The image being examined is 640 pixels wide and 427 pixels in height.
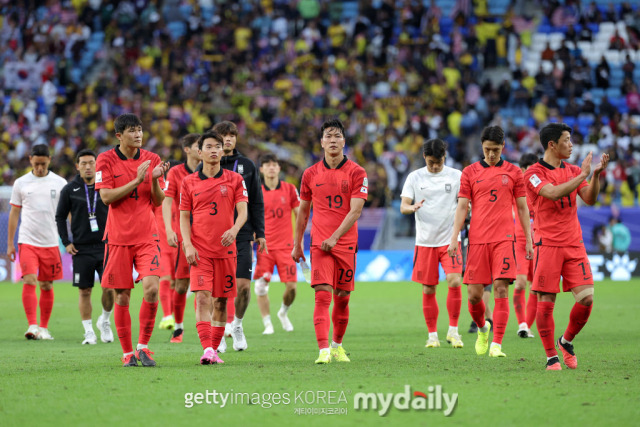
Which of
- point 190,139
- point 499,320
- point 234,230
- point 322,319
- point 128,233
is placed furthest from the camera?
point 190,139

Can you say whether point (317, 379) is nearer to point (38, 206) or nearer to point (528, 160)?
point (528, 160)

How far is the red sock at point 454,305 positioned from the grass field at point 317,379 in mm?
378

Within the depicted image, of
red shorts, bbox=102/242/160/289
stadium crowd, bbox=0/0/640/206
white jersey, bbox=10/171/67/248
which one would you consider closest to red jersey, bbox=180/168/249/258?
red shorts, bbox=102/242/160/289

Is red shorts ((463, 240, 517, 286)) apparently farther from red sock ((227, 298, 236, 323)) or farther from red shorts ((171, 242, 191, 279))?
red shorts ((171, 242, 191, 279))

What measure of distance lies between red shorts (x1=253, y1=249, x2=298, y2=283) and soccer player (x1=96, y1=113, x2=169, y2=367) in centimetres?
446

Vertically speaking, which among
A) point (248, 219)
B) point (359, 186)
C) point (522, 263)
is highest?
point (359, 186)

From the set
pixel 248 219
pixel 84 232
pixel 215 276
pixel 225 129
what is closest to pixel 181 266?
pixel 248 219

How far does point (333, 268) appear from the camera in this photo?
9305 mm

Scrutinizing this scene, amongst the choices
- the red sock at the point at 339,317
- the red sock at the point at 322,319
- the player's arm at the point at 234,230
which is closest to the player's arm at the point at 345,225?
the red sock at the point at 322,319

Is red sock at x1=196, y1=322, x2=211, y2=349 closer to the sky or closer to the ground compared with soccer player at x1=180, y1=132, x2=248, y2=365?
closer to the ground

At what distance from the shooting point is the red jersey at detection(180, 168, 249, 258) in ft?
30.2

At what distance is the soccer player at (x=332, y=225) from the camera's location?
9.19m

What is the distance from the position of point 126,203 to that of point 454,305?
4.45 meters

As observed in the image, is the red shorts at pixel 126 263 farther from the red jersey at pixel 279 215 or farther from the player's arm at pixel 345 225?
the red jersey at pixel 279 215
